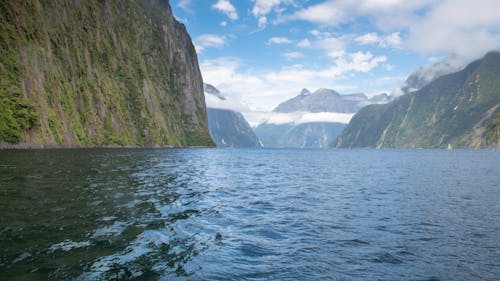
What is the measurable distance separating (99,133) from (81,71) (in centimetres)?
2369

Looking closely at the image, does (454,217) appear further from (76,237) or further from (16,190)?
(16,190)

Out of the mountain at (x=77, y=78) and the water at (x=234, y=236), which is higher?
the mountain at (x=77, y=78)

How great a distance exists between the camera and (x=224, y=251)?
13.2m

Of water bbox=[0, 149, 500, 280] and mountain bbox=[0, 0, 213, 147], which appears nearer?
water bbox=[0, 149, 500, 280]

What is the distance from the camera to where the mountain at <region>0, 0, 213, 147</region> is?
81625 mm

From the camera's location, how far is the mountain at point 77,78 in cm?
8162

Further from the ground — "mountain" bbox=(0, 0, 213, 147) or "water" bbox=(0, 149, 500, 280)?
"mountain" bbox=(0, 0, 213, 147)

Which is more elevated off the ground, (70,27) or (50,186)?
(70,27)

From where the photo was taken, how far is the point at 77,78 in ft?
388

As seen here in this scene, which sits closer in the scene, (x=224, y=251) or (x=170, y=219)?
(x=224, y=251)

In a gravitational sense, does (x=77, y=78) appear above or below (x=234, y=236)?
above

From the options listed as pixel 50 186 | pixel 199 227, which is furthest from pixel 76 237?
pixel 50 186

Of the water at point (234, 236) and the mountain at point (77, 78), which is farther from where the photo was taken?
the mountain at point (77, 78)

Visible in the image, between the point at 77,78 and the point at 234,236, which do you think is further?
the point at 77,78
